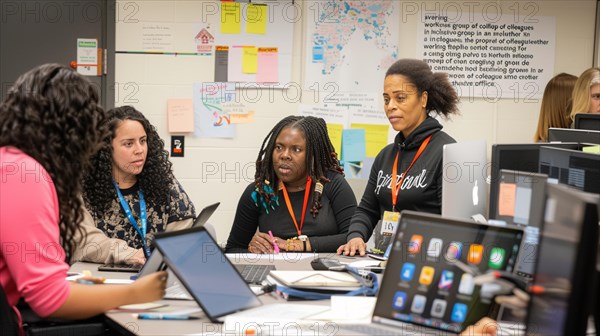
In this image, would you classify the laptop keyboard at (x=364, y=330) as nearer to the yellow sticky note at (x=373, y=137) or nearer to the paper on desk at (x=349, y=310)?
the paper on desk at (x=349, y=310)

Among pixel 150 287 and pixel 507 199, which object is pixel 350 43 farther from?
pixel 150 287

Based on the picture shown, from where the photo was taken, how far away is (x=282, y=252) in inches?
125

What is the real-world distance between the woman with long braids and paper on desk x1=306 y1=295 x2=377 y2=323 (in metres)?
1.09

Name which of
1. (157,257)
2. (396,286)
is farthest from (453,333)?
(157,257)

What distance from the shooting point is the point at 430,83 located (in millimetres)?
3359

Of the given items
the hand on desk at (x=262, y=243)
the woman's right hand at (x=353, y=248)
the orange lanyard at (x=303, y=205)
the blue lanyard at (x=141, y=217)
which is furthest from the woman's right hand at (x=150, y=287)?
the orange lanyard at (x=303, y=205)

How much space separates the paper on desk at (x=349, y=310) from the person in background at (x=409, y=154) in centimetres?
85

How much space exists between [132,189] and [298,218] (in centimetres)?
76

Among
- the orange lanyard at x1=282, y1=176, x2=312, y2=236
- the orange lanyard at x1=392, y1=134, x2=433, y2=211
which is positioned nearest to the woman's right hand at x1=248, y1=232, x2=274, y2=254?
the orange lanyard at x1=282, y1=176, x2=312, y2=236

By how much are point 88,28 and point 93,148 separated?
2.49 m

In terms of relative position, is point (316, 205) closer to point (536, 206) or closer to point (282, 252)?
point (282, 252)

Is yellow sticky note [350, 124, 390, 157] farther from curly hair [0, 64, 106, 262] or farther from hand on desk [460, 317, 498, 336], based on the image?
hand on desk [460, 317, 498, 336]

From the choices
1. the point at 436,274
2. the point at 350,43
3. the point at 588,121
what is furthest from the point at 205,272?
the point at 350,43

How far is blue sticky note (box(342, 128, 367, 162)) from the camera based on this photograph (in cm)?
451
